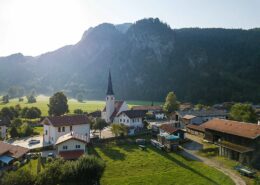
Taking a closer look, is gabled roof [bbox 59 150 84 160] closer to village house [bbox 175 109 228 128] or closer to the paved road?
the paved road

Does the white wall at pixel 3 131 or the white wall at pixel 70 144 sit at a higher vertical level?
the white wall at pixel 70 144

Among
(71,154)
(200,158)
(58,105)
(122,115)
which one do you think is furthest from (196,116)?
(58,105)

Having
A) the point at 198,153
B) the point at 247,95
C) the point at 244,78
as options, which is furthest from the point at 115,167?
the point at 244,78

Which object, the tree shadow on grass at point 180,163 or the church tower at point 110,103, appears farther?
the church tower at point 110,103

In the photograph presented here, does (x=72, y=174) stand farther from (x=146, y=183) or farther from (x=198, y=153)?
(x=198, y=153)

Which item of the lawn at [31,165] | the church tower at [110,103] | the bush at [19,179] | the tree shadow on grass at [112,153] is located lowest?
the lawn at [31,165]

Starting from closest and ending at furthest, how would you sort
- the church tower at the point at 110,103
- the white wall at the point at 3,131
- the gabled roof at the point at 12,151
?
the gabled roof at the point at 12,151
the white wall at the point at 3,131
the church tower at the point at 110,103

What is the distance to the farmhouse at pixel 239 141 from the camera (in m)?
39.3

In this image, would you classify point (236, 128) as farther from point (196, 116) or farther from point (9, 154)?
point (9, 154)

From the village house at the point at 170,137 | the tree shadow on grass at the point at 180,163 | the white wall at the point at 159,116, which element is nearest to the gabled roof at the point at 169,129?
the village house at the point at 170,137

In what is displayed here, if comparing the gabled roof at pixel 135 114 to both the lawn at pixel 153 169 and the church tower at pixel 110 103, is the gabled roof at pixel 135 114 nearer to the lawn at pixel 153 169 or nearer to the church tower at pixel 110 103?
the church tower at pixel 110 103

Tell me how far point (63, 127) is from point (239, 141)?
31.2 meters

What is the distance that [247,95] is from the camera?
13438cm

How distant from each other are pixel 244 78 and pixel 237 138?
5158 inches
